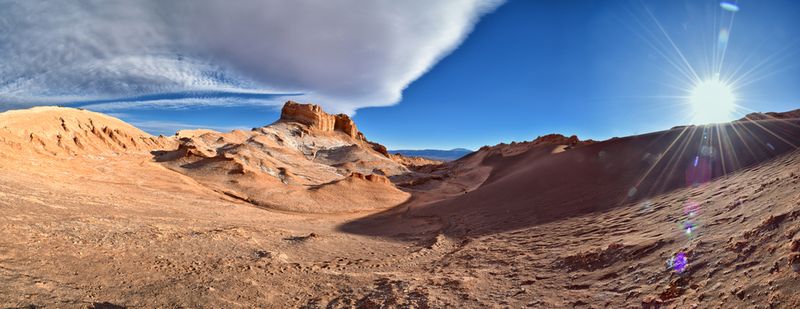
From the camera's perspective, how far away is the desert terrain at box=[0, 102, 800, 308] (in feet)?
15.4

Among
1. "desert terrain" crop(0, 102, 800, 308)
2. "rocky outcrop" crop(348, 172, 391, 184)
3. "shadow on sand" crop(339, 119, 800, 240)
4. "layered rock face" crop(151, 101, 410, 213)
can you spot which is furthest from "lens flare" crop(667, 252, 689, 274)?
"rocky outcrop" crop(348, 172, 391, 184)

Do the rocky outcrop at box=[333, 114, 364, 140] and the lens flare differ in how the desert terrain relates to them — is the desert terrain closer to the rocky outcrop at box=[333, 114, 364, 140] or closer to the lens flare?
the lens flare

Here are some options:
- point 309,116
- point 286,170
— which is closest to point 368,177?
point 286,170

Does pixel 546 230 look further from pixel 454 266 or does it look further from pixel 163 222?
pixel 163 222

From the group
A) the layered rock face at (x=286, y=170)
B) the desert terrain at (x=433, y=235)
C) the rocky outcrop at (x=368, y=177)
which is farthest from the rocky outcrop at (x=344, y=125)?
the desert terrain at (x=433, y=235)

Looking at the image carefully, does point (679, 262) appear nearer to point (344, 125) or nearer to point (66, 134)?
point (66, 134)

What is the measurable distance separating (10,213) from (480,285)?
376 inches

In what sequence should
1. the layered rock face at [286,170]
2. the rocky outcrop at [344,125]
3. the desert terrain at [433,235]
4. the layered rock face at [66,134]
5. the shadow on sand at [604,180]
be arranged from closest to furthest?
the desert terrain at [433,235]
the shadow on sand at [604,180]
the layered rock face at [66,134]
the layered rock face at [286,170]
the rocky outcrop at [344,125]

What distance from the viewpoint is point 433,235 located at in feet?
39.1

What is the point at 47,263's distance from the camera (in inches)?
215

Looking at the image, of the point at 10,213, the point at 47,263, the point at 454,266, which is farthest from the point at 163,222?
the point at 454,266

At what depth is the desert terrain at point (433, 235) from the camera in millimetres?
4703

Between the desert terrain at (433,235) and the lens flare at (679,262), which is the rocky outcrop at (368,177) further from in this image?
the lens flare at (679,262)

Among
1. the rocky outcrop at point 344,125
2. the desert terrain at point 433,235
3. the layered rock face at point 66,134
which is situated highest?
the rocky outcrop at point 344,125
